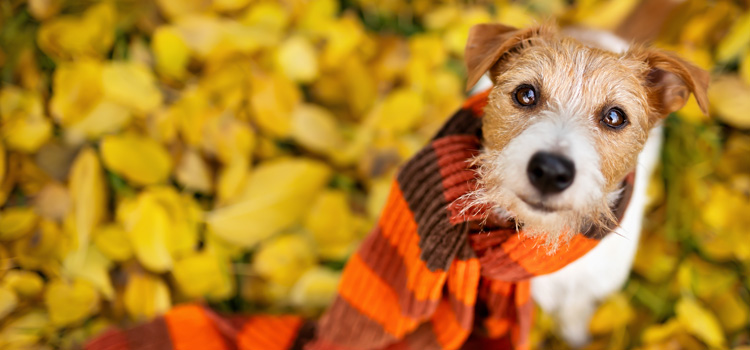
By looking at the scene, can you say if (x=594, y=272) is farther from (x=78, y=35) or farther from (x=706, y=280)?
(x=78, y=35)

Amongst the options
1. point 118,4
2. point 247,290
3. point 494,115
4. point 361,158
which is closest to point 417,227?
point 494,115

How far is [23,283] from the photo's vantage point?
1660 mm

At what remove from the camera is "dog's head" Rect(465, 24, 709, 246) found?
0.95 meters

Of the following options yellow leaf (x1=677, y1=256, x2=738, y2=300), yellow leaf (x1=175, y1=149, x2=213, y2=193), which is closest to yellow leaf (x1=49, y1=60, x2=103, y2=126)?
yellow leaf (x1=175, y1=149, x2=213, y2=193)

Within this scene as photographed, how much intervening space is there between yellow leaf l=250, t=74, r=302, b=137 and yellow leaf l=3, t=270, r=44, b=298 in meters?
0.98

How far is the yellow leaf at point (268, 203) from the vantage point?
1803mm

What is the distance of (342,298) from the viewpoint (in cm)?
149

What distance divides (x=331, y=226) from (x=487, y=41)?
1.02m

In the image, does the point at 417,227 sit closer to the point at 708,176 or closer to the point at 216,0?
the point at 216,0

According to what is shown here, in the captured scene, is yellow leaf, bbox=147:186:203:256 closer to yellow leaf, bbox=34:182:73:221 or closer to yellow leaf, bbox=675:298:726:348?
yellow leaf, bbox=34:182:73:221

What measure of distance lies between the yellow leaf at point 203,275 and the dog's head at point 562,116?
1.14 m

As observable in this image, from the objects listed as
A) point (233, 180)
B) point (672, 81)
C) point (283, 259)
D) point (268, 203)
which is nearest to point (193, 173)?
point (233, 180)

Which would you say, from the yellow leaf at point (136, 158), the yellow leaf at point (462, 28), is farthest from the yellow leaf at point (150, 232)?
the yellow leaf at point (462, 28)

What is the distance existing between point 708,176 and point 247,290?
76.9 inches
